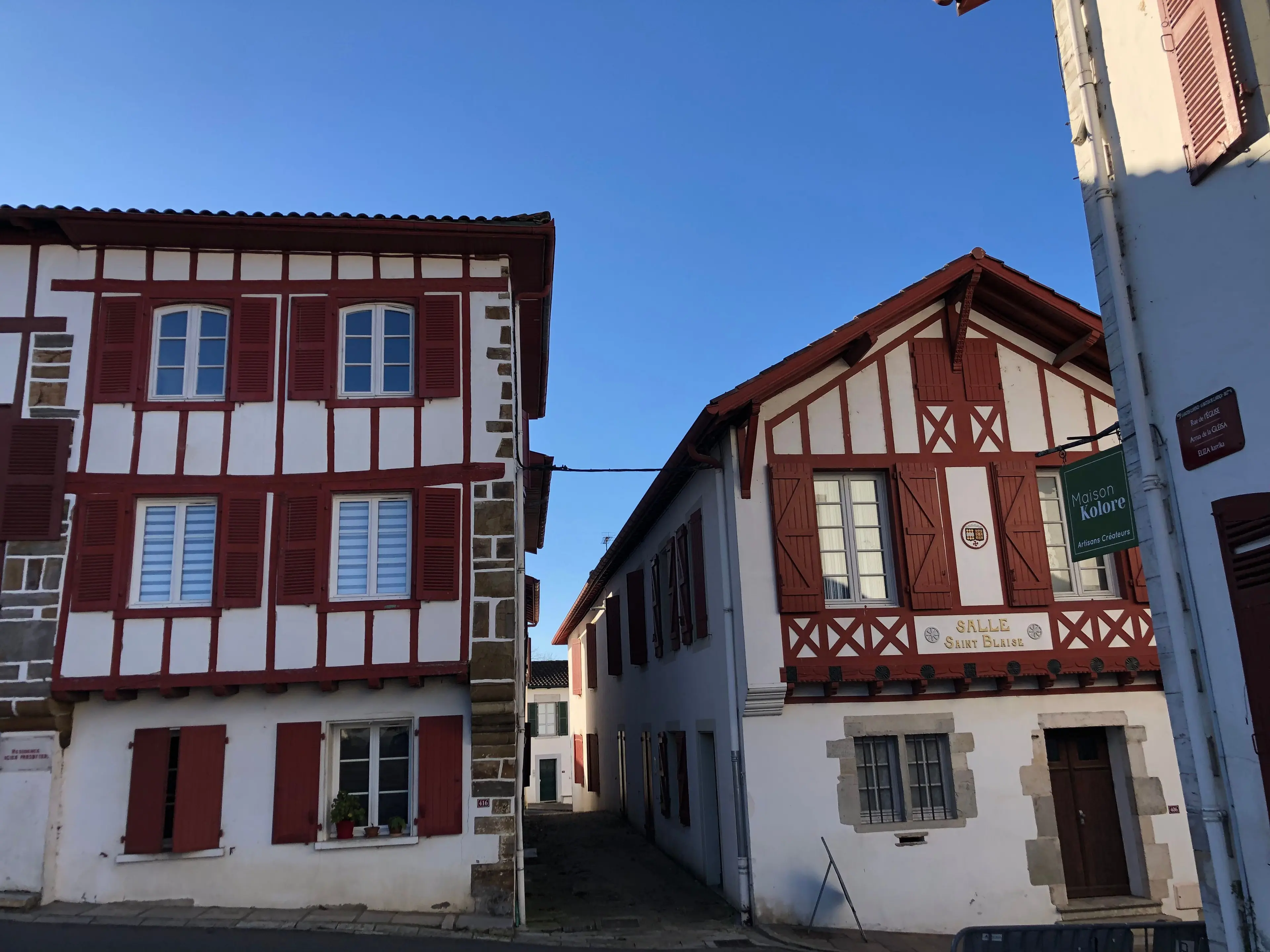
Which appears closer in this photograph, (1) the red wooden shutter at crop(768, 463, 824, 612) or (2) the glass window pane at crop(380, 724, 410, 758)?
(2) the glass window pane at crop(380, 724, 410, 758)

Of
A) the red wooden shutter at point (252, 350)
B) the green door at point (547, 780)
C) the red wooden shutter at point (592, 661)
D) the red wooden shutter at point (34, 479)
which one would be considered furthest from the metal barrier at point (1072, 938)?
the green door at point (547, 780)

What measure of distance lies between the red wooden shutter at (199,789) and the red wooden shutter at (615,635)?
1070cm

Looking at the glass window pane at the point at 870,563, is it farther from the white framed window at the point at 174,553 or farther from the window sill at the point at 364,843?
the white framed window at the point at 174,553

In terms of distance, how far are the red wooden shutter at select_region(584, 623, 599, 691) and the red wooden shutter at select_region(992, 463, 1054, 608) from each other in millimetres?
14597

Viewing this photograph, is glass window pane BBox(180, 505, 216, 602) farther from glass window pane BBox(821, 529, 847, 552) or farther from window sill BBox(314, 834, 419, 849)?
glass window pane BBox(821, 529, 847, 552)

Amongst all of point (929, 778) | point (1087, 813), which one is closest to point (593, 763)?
point (929, 778)

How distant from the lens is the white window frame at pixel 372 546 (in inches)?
411

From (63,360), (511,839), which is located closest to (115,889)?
(511,839)

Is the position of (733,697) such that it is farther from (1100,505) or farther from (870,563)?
(1100,505)

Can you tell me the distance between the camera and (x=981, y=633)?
36.6 feet

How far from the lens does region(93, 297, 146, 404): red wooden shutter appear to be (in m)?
10.7

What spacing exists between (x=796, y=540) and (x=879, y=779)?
2.93 m

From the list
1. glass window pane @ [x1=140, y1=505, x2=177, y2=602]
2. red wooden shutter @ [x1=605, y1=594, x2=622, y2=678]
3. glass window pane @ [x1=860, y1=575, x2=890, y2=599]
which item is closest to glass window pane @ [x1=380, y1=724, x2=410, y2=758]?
glass window pane @ [x1=140, y1=505, x2=177, y2=602]

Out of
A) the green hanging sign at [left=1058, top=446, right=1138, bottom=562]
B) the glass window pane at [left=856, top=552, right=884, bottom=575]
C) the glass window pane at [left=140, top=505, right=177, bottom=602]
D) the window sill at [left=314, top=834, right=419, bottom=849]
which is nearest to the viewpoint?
the green hanging sign at [left=1058, top=446, right=1138, bottom=562]
